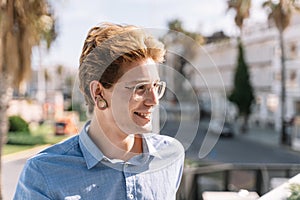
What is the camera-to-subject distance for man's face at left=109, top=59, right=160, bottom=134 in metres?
0.68

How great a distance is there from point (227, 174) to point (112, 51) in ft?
9.64

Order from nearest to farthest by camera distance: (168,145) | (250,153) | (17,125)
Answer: (168,145)
(17,125)
(250,153)

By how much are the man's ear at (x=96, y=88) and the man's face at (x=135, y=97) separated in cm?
2

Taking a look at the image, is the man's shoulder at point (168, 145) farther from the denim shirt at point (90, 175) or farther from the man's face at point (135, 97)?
the man's face at point (135, 97)

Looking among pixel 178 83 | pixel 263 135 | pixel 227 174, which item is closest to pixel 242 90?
pixel 263 135

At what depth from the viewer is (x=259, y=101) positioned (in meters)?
18.4

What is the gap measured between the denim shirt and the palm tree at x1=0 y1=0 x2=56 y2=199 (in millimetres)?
3432

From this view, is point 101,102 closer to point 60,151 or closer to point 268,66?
point 60,151

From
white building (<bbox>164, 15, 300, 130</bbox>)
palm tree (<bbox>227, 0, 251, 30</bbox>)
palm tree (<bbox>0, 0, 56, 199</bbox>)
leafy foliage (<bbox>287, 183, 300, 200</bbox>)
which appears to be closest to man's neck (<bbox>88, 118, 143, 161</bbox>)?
leafy foliage (<bbox>287, 183, 300, 200</bbox>)

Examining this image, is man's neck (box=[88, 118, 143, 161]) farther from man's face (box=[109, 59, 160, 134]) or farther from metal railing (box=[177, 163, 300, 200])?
metal railing (box=[177, 163, 300, 200])

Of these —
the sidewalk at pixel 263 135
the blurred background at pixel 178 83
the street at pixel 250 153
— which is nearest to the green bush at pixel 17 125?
the blurred background at pixel 178 83

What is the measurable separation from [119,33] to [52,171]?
258mm

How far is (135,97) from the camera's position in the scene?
0.68 meters

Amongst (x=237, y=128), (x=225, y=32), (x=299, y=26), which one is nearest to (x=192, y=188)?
(x=225, y=32)
